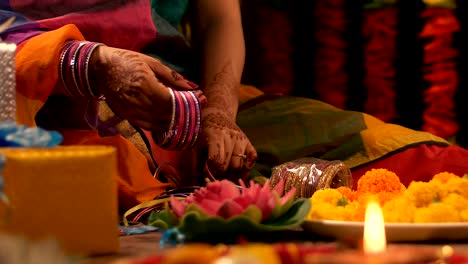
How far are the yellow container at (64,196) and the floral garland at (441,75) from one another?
62.0 inches

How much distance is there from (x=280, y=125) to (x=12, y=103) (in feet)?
2.93

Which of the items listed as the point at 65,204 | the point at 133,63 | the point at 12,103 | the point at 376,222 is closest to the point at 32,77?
the point at 133,63

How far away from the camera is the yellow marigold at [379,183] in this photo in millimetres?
968

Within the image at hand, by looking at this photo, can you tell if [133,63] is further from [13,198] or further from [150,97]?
[13,198]

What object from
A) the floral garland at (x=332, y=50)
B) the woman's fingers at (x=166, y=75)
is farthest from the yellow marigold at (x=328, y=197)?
the floral garland at (x=332, y=50)

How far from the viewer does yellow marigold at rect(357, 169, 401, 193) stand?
97 cm

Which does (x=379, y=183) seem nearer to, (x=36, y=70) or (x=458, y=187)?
(x=458, y=187)

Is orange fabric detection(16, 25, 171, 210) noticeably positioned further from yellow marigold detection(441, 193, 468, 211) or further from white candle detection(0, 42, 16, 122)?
yellow marigold detection(441, 193, 468, 211)

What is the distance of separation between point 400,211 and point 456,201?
2.4 inches

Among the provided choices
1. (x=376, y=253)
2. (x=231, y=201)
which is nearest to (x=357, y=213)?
(x=231, y=201)

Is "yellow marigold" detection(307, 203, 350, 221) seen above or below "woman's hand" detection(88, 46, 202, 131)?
below

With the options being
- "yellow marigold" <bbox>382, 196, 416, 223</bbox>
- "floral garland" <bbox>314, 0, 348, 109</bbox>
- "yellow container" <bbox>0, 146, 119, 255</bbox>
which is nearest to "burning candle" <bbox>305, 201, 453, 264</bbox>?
"yellow marigold" <bbox>382, 196, 416, 223</bbox>

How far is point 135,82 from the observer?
116 cm

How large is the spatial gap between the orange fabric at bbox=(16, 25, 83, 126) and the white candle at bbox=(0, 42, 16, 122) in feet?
0.85
